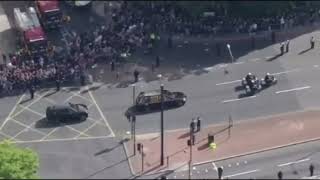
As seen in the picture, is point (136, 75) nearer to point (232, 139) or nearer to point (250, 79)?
point (250, 79)

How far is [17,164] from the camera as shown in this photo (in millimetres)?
69812

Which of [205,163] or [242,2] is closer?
[205,163]

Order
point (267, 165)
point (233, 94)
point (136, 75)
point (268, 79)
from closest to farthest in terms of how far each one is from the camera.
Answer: point (267, 165) → point (233, 94) → point (268, 79) → point (136, 75)

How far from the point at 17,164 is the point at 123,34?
27599 millimetres

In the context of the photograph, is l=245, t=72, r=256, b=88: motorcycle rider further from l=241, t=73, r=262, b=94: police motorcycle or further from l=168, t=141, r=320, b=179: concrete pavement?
l=168, t=141, r=320, b=179: concrete pavement

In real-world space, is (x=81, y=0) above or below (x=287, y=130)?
above

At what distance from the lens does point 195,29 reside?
9600cm

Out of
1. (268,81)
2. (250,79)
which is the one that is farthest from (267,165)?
(268,81)

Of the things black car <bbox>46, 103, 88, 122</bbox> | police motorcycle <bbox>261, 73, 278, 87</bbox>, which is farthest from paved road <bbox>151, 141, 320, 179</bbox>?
black car <bbox>46, 103, 88, 122</bbox>

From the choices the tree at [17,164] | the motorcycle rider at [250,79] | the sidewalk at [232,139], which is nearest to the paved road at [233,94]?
the motorcycle rider at [250,79]

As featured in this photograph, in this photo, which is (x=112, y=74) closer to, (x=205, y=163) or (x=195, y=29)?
(x=195, y=29)

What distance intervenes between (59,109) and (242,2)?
24.0 meters

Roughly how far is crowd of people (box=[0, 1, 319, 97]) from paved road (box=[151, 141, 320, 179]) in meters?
17.5

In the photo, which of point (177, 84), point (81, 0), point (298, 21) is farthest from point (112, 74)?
point (298, 21)
